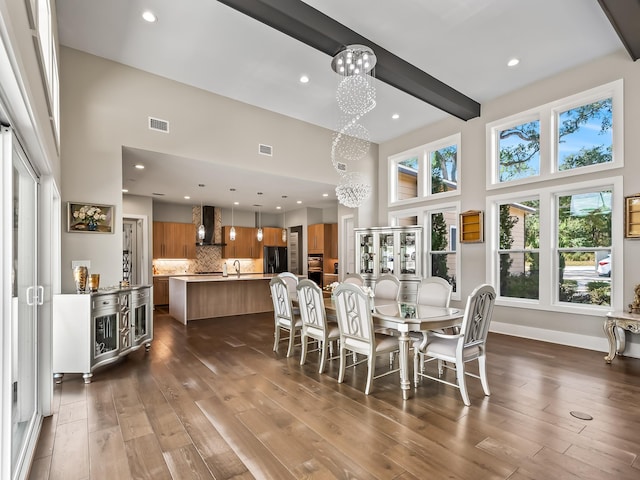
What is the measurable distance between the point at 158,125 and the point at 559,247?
20.3ft

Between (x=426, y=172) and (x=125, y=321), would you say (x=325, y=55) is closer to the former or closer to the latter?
(x=426, y=172)

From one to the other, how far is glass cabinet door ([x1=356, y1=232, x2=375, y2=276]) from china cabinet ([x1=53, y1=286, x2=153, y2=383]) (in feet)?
15.3

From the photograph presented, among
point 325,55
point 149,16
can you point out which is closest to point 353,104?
point 325,55

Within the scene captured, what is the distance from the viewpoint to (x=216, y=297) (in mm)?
7031

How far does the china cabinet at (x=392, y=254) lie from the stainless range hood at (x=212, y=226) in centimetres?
442

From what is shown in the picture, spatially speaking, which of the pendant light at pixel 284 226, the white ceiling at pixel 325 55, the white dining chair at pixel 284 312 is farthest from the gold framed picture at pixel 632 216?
the pendant light at pixel 284 226

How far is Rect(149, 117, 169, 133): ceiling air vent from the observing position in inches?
186

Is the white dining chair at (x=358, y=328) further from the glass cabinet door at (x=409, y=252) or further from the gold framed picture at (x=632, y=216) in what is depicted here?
the glass cabinet door at (x=409, y=252)

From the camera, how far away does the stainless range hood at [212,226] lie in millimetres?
9383

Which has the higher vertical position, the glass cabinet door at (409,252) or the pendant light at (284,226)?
the pendant light at (284,226)

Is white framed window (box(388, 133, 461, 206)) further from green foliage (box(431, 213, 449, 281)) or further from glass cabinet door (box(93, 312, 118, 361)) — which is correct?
glass cabinet door (box(93, 312, 118, 361))

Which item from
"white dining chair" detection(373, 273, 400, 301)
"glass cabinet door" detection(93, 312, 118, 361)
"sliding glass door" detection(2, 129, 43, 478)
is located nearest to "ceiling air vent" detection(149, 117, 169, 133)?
"sliding glass door" detection(2, 129, 43, 478)

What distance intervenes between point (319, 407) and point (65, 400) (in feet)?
7.59

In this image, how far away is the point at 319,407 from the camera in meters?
2.85
